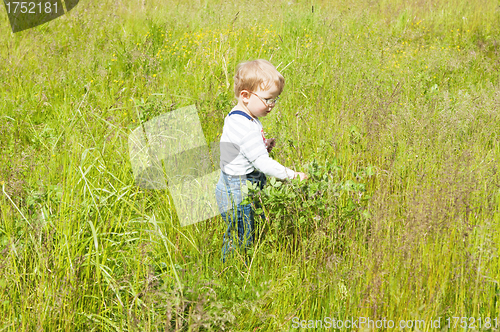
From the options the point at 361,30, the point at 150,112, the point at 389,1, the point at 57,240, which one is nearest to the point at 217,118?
the point at 150,112

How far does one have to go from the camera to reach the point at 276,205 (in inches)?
76.6

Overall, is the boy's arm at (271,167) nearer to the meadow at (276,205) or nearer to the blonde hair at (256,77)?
the meadow at (276,205)

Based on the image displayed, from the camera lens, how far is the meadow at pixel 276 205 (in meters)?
1.50

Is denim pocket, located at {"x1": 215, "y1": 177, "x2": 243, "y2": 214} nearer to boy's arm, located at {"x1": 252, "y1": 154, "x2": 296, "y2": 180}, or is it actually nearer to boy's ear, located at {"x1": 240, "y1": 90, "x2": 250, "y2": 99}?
boy's arm, located at {"x1": 252, "y1": 154, "x2": 296, "y2": 180}

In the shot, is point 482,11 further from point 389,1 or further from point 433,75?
point 433,75

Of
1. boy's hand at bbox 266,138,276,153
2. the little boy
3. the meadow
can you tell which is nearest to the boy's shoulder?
the little boy

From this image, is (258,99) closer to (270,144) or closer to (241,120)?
(241,120)

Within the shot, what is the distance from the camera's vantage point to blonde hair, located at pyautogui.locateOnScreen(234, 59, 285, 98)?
226 centimetres

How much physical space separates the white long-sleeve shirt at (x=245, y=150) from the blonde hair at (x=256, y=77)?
0.52ft

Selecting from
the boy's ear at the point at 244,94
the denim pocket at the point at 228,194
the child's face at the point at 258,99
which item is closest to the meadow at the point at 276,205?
A: the denim pocket at the point at 228,194

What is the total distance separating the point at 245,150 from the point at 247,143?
0.14ft

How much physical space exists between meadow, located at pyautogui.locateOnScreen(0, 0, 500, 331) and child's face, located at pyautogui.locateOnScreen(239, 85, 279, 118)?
22 centimetres

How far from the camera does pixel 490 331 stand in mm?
1451

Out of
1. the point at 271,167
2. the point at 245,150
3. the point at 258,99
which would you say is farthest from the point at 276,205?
the point at 258,99
